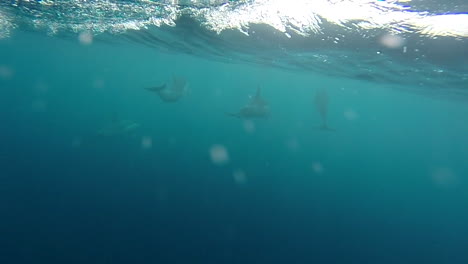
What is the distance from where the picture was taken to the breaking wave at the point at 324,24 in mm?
8992

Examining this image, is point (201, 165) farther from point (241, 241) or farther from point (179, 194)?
point (241, 241)

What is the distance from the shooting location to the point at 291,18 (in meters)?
11.3

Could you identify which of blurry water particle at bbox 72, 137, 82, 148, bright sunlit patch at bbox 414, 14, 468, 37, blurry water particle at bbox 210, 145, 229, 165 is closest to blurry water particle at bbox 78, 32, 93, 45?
blurry water particle at bbox 72, 137, 82, 148

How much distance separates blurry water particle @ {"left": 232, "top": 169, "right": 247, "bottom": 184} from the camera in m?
21.1

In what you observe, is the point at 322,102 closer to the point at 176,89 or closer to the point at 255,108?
the point at 255,108

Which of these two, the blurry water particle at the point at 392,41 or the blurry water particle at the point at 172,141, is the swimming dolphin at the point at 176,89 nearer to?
the blurry water particle at the point at 172,141

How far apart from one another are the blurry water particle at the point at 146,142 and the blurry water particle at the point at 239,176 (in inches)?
344

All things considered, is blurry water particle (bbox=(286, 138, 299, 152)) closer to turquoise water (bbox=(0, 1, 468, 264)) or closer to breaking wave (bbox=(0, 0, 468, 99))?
turquoise water (bbox=(0, 1, 468, 264))

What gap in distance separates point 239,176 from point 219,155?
238 inches

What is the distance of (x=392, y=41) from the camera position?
40.4 ft

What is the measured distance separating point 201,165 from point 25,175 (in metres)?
11.4

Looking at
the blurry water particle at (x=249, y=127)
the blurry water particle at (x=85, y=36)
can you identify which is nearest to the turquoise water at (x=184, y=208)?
the blurry water particle at (x=85, y=36)

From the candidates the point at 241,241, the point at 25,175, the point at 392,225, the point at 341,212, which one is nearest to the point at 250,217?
the point at 241,241

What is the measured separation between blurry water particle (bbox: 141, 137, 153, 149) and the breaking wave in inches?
452
